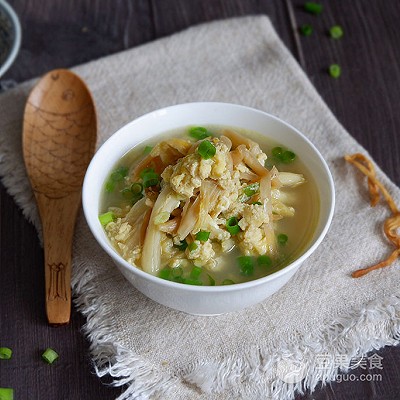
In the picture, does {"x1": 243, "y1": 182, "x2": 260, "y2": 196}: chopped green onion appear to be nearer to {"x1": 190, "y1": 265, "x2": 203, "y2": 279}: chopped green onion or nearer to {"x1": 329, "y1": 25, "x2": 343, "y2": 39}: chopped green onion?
{"x1": 190, "y1": 265, "x2": 203, "y2": 279}: chopped green onion

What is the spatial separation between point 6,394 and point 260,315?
94 centimetres

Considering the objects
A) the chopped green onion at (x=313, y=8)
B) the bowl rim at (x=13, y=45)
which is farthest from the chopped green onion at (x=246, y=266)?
the chopped green onion at (x=313, y=8)

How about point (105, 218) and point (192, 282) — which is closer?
point (192, 282)

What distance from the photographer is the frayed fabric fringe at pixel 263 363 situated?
7.06 feet

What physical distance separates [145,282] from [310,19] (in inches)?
84.9

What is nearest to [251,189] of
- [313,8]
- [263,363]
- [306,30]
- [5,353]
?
[263,363]

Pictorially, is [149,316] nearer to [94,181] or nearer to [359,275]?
[94,181]

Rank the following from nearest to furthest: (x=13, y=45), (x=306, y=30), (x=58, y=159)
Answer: (x=58, y=159) → (x=13, y=45) → (x=306, y=30)

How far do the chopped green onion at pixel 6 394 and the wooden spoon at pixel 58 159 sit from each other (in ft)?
0.92

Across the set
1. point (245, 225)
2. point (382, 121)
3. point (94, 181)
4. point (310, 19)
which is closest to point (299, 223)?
point (245, 225)

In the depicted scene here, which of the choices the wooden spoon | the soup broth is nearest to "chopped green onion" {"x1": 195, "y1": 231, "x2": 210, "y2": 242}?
the soup broth

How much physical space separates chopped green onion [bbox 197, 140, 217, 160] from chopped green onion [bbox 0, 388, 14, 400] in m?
1.06

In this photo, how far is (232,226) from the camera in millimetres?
2168

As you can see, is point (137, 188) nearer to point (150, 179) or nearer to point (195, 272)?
point (150, 179)
